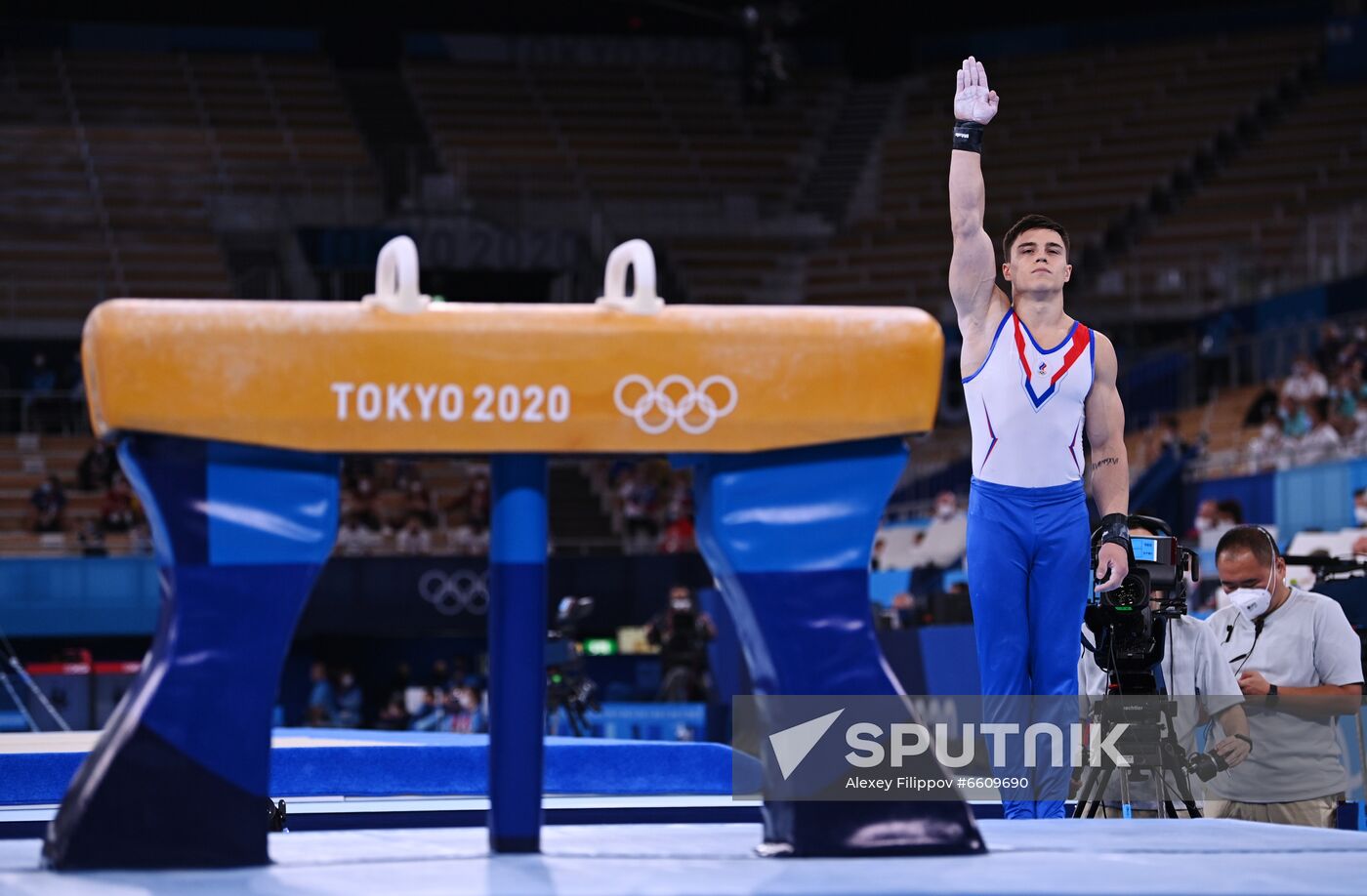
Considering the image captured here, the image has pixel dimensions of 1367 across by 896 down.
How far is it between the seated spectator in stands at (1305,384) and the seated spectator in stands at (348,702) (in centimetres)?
1028

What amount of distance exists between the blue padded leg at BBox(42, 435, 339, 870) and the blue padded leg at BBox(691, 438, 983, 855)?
24.7 inches

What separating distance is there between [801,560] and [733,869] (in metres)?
0.50

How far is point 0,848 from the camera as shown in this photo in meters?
2.66

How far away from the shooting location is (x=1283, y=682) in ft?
17.6

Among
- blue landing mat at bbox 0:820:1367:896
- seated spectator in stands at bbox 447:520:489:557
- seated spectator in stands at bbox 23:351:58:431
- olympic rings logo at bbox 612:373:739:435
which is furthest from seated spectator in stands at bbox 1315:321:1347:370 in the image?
seated spectator in stands at bbox 23:351:58:431

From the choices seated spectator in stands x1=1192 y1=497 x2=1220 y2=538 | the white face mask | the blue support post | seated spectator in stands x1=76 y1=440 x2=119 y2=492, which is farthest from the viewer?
seated spectator in stands x1=76 y1=440 x2=119 y2=492

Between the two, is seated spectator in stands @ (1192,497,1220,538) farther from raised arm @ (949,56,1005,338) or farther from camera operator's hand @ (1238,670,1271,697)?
raised arm @ (949,56,1005,338)

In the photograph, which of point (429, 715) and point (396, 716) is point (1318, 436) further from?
point (396, 716)

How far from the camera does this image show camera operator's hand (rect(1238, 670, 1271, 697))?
17.0ft

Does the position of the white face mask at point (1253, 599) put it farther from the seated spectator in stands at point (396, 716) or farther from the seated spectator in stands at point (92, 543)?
the seated spectator in stands at point (92, 543)

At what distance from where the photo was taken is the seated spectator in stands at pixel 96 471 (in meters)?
19.8

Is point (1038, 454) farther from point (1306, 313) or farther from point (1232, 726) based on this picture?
point (1306, 313)

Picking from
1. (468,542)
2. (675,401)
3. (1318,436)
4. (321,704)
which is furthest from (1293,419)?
(675,401)

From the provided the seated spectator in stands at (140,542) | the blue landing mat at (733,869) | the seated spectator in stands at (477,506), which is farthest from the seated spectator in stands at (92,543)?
the blue landing mat at (733,869)
